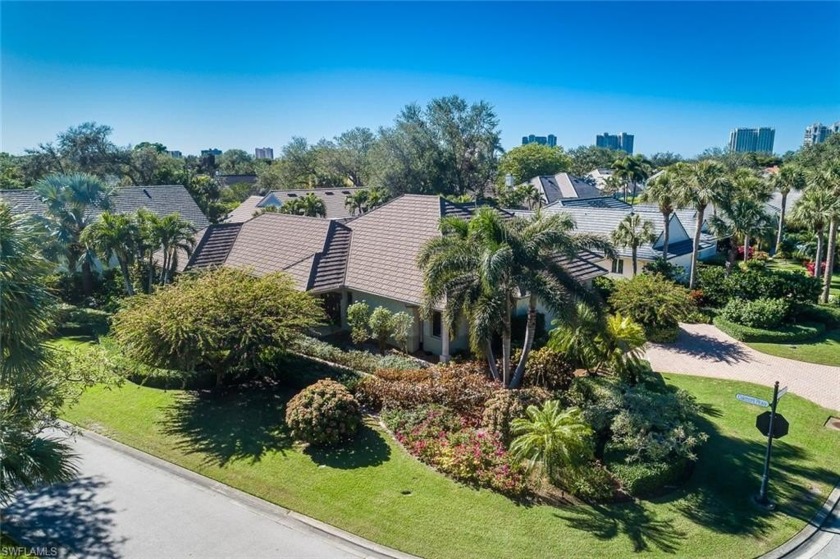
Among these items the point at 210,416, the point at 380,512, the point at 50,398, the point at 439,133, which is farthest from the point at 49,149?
the point at 380,512

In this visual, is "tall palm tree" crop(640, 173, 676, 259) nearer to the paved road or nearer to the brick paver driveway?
the brick paver driveway

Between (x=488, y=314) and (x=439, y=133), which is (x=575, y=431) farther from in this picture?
(x=439, y=133)

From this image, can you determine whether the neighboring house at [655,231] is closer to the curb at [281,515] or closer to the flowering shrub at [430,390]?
the flowering shrub at [430,390]

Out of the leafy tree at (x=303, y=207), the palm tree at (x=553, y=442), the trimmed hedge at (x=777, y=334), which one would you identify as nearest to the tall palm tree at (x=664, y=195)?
the trimmed hedge at (x=777, y=334)

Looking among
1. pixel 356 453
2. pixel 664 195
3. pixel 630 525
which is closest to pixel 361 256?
pixel 356 453

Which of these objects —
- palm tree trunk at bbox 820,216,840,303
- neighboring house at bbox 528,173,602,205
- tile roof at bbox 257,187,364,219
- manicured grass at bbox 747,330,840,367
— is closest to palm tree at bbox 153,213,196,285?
tile roof at bbox 257,187,364,219

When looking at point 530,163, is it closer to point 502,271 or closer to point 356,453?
point 502,271
